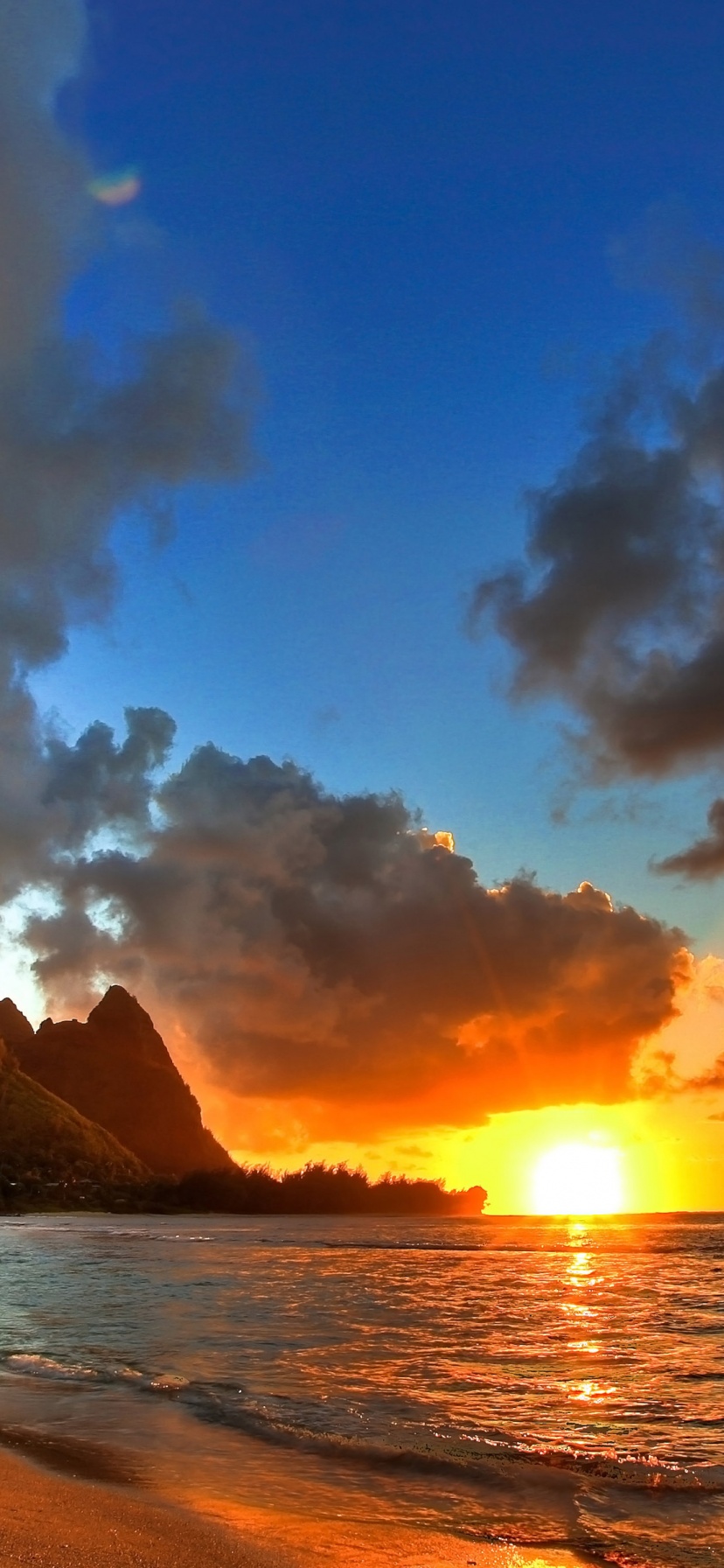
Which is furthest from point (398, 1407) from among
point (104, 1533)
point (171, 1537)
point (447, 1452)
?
point (104, 1533)

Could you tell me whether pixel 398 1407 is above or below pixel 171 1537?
below

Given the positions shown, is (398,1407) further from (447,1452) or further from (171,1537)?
(171,1537)

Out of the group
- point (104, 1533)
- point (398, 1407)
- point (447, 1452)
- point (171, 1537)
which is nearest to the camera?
point (104, 1533)

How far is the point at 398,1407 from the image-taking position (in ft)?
57.8

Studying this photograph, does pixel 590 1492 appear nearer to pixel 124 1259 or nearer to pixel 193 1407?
pixel 193 1407

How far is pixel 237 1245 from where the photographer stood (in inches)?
3553

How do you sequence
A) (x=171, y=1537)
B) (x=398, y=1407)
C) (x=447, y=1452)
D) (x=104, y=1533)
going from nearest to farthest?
(x=104, y=1533) → (x=171, y=1537) → (x=447, y=1452) → (x=398, y=1407)

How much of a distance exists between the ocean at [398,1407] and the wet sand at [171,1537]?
0.45ft

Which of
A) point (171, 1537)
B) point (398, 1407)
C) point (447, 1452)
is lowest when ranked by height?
point (398, 1407)

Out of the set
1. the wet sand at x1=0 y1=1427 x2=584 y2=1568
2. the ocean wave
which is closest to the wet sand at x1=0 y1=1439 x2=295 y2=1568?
the wet sand at x1=0 y1=1427 x2=584 y2=1568

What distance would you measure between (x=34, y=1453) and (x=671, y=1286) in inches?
1690

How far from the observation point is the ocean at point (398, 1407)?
11375 millimetres

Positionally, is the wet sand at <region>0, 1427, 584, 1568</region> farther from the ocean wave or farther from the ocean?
the ocean wave

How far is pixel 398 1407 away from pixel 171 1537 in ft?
31.3
